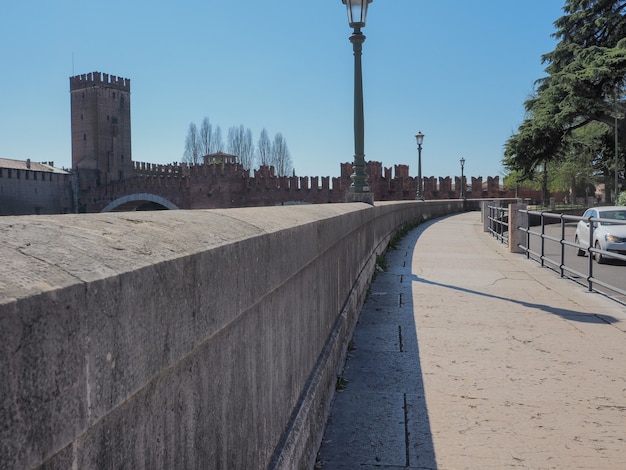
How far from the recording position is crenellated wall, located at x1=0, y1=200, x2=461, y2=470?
879mm

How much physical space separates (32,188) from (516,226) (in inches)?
2689

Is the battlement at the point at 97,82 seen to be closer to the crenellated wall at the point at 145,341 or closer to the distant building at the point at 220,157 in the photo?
the distant building at the point at 220,157

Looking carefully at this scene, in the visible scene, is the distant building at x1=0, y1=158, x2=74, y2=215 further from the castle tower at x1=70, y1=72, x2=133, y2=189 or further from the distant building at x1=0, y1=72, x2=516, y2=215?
the castle tower at x1=70, y1=72, x2=133, y2=189

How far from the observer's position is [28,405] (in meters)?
0.86

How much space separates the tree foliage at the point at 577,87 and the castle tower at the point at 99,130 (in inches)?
2275

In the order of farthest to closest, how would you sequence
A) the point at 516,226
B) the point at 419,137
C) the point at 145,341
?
1. the point at 419,137
2. the point at 516,226
3. the point at 145,341

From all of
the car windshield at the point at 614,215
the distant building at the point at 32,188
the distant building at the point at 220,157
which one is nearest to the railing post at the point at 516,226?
the car windshield at the point at 614,215

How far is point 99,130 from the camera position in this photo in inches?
3130

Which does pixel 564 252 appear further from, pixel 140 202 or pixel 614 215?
pixel 140 202

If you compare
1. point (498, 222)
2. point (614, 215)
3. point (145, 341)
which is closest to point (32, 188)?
point (498, 222)

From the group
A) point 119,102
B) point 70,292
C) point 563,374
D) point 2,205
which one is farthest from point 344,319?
point 119,102

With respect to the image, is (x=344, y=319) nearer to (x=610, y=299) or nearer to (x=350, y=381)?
(x=350, y=381)

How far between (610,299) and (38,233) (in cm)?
821

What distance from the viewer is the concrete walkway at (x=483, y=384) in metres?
3.44
